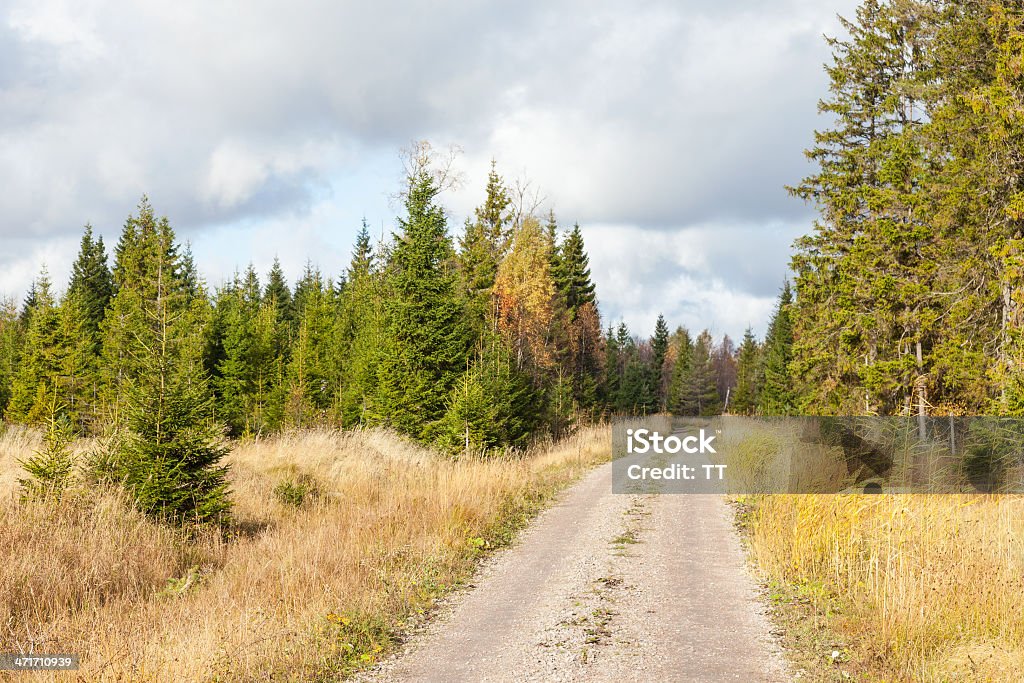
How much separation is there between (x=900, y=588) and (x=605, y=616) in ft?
10.4

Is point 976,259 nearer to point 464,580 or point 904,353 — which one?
point 904,353

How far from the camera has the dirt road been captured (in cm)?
695

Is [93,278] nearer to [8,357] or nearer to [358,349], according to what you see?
[8,357]

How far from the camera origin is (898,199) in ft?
76.4

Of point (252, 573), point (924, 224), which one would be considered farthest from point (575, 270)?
point (252, 573)

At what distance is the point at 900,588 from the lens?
7484 millimetres

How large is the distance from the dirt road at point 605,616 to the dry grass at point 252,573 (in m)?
0.67

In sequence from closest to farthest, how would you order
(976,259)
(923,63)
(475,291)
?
(976,259) → (923,63) → (475,291)

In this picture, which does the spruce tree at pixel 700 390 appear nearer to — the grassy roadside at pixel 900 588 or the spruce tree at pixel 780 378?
the spruce tree at pixel 780 378

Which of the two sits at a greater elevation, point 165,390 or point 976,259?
point 976,259

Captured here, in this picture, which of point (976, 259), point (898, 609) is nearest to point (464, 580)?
point (898, 609)

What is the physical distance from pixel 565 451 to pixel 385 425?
23.4 ft

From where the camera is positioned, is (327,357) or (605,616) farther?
(327,357)

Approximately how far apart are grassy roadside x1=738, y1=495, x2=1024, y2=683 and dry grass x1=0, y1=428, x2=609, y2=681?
448 cm
